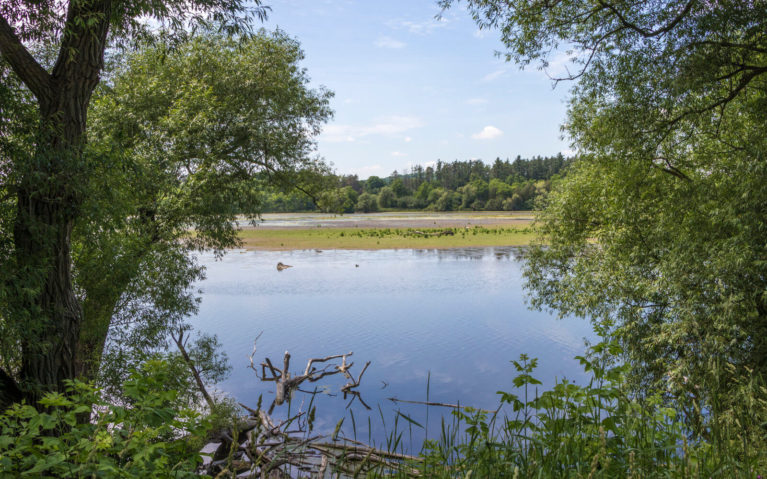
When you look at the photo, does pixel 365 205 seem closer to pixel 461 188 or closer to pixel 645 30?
pixel 461 188

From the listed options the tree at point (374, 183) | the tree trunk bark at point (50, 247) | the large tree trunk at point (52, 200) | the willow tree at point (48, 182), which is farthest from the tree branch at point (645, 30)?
the tree at point (374, 183)

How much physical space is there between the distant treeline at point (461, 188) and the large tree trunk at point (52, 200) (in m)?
69.9

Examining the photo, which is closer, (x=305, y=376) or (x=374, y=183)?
(x=305, y=376)

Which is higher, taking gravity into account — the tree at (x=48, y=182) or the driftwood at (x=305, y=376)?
the tree at (x=48, y=182)

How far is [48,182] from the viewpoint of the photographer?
6262 mm

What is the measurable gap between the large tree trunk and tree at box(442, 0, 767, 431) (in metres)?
6.35

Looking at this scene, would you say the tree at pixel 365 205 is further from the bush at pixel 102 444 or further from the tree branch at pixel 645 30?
the bush at pixel 102 444

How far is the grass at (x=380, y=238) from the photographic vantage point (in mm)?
42438

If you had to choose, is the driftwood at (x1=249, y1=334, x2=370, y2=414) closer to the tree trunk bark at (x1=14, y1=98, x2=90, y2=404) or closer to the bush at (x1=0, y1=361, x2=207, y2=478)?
the tree trunk bark at (x1=14, y1=98, x2=90, y2=404)

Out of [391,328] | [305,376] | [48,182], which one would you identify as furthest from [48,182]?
[391,328]

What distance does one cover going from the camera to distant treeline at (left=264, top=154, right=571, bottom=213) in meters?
92.9

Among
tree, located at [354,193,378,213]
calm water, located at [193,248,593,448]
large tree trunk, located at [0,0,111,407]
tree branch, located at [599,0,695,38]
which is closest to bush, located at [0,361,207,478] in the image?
large tree trunk, located at [0,0,111,407]

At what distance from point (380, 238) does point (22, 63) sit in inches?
1622

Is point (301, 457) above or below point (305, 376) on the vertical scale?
above
